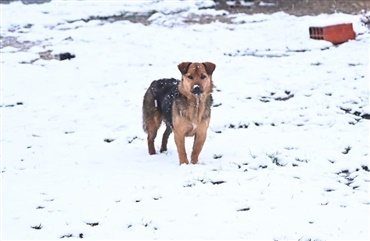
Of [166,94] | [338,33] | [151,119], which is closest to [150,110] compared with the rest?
[151,119]

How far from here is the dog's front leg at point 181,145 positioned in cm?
762

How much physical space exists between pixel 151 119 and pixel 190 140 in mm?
1007

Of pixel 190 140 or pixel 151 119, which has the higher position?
pixel 151 119

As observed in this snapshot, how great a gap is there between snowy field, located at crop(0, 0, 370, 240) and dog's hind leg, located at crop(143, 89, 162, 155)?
0.25 metres

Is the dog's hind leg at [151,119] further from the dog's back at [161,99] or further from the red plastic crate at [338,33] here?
the red plastic crate at [338,33]

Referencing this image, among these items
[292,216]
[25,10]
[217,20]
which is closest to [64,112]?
[292,216]

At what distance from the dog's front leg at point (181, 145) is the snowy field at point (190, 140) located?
0.52 ft

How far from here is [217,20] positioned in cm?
2080

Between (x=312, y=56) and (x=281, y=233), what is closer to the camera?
(x=281, y=233)

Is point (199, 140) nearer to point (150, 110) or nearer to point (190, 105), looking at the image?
point (190, 105)

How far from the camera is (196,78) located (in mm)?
7402

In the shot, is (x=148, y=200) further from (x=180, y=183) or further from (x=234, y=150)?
(x=234, y=150)

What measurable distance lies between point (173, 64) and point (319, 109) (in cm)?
545

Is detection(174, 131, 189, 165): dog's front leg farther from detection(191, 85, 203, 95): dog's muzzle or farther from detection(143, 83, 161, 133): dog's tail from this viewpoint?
detection(143, 83, 161, 133): dog's tail
